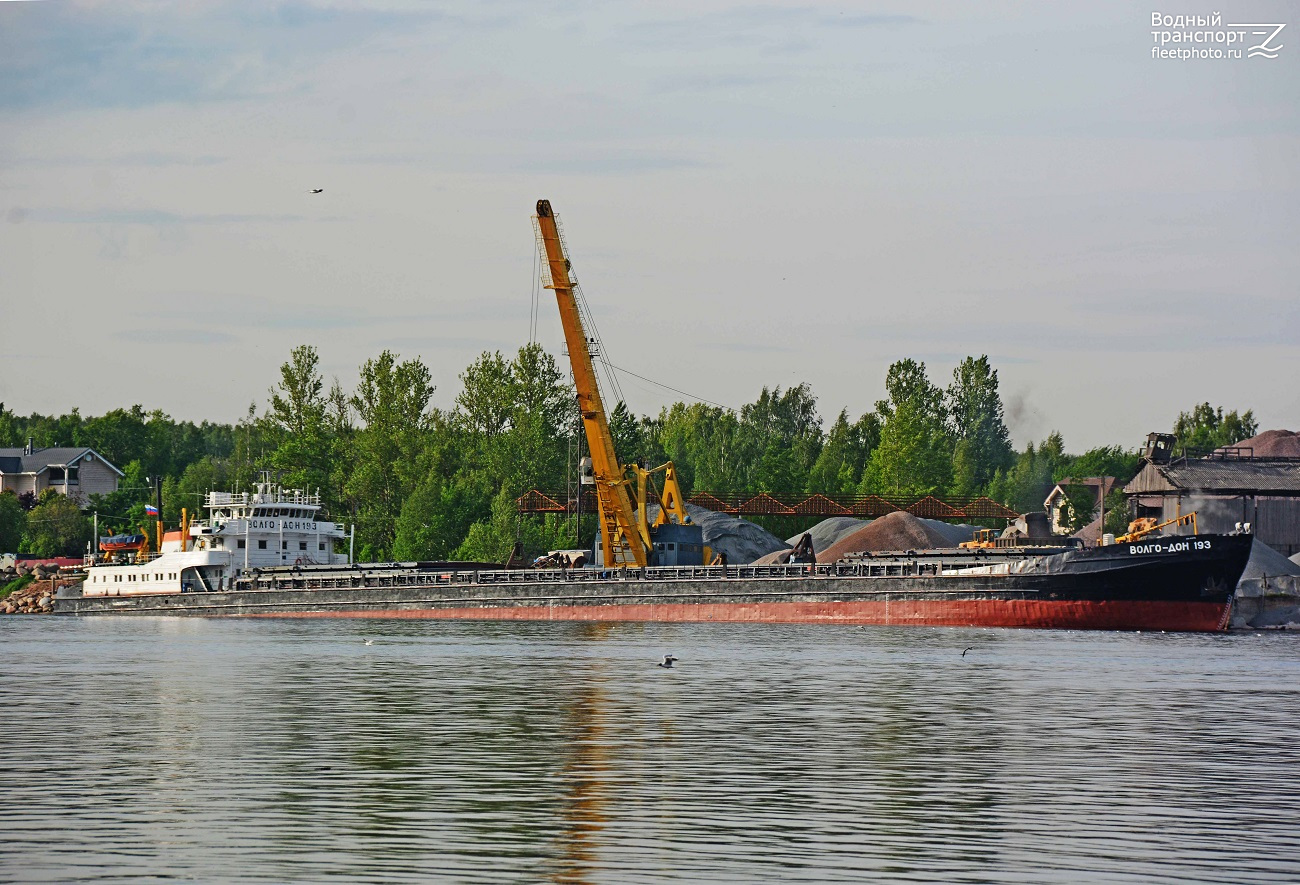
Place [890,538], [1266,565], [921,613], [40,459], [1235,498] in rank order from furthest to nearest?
[40,459] → [890,538] → [1235,498] → [1266,565] → [921,613]

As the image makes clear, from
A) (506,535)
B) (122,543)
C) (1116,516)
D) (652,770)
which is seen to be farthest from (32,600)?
(652,770)

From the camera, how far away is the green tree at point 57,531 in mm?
139650

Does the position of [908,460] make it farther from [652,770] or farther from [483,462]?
[652,770]

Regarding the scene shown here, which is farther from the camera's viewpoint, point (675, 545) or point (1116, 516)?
point (1116, 516)

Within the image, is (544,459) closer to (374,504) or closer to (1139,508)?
(374,504)

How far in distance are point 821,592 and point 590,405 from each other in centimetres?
1611

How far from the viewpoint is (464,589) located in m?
81.7

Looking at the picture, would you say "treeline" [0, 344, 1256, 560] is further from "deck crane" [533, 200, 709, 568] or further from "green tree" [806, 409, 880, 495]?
"deck crane" [533, 200, 709, 568]

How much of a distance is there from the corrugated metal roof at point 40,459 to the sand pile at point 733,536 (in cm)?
7798

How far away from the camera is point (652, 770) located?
80.6 ft

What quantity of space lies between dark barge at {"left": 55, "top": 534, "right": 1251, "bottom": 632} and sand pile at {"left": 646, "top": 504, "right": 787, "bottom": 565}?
1033 inches

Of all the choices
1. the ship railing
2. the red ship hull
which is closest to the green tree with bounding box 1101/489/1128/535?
the ship railing

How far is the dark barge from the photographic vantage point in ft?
208

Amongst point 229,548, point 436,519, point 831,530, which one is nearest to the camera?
point 229,548
